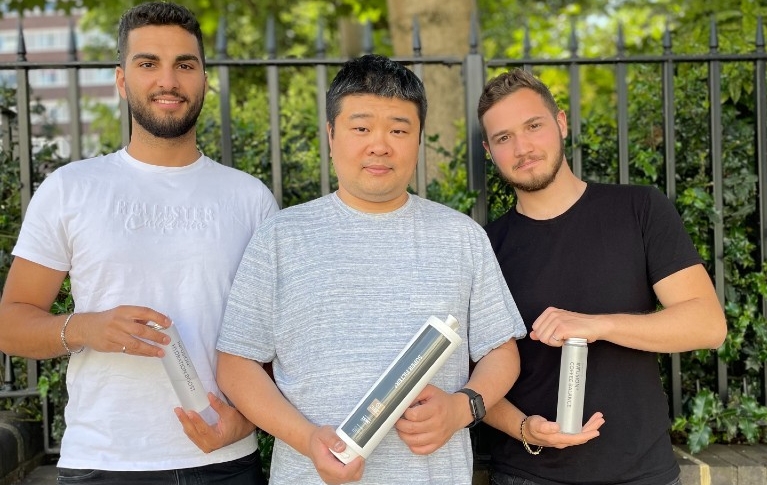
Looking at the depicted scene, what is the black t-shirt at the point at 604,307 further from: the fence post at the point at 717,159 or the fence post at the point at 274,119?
the fence post at the point at 274,119

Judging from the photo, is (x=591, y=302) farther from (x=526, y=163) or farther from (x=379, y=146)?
(x=379, y=146)

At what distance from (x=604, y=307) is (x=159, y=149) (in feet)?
4.84

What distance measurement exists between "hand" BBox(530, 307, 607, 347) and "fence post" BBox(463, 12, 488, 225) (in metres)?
0.98

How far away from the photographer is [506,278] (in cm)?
261

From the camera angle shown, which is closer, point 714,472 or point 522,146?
point 522,146

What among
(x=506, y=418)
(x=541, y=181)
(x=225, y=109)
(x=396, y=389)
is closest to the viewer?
(x=396, y=389)

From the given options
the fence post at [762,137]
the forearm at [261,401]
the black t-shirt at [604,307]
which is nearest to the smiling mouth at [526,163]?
the black t-shirt at [604,307]

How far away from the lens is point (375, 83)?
2.20m

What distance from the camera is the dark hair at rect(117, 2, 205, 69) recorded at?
2.38m

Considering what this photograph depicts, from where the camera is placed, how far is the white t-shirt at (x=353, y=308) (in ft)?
6.91


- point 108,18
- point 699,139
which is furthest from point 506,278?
point 108,18

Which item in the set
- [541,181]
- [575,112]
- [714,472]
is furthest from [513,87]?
[714,472]

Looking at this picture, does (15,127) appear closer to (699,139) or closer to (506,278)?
(506,278)

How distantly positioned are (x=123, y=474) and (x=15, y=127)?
2044 mm
